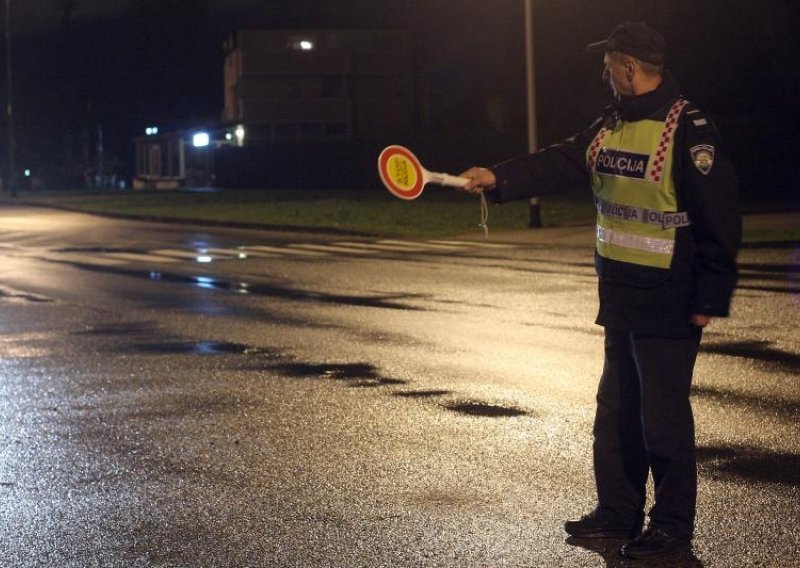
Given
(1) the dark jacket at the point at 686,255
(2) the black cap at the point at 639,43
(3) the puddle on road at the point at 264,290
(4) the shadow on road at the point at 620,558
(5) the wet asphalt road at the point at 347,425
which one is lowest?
(4) the shadow on road at the point at 620,558

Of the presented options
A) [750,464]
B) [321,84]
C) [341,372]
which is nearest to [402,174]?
[750,464]

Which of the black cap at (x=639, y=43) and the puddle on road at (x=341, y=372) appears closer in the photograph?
the black cap at (x=639, y=43)

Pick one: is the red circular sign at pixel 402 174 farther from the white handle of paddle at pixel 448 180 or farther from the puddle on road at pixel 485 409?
the puddle on road at pixel 485 409

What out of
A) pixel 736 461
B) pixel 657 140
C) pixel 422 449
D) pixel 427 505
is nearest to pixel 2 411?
pixel 422 449

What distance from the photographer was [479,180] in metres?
5.54

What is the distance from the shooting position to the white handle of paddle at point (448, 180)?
545 cm

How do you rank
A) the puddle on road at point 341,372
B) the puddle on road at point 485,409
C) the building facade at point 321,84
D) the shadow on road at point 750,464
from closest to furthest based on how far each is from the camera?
the shadow on road at point 750,464 → the puddle on road at point 485,409 → the puddle on road at point 341,372 → the building facade at point 321,84

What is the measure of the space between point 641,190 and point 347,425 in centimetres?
326

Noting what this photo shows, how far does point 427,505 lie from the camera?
6098 mm

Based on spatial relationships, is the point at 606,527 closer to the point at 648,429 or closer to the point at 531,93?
the point at 648,429

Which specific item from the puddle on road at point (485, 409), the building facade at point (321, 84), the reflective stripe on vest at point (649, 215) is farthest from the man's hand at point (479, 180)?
the building facade at point (321, 84)

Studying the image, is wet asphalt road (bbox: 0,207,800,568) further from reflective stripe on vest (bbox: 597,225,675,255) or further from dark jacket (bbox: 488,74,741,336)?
reflective stripe on vest (bbox: 597,225,675,255)

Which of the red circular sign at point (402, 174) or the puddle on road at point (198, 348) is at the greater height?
the red circular sign at point (402, 174)

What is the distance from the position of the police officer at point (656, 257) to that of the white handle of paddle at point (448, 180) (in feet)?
1.69
